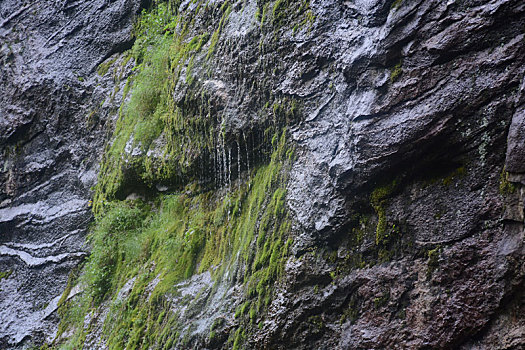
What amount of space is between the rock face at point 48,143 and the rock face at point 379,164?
Answer: 102 inches

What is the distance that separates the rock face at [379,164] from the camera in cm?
306

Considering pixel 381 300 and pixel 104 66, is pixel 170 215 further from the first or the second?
pixel 104 66

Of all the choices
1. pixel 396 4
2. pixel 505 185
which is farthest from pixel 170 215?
pixel 505 185

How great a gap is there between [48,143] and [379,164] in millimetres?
7740

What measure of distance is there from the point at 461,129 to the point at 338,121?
1150 mm

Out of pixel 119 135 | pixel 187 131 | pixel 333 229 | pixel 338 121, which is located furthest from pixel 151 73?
pixel 333 229

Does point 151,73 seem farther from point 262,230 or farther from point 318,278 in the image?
point 318,278

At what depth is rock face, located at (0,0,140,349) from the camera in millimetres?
8180

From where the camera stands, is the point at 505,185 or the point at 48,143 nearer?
the point at 505,185

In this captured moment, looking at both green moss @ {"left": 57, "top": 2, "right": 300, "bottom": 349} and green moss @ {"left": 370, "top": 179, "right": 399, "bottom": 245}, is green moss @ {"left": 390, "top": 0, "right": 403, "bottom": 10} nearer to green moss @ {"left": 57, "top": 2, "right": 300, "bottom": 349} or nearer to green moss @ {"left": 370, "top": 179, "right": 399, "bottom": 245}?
green moss @ {"left": 57, "top": 2, "right": 300, "bottom": 349}

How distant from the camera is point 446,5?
3447mm

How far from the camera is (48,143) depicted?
30.1ft

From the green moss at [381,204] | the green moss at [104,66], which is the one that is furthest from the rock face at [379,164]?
the green moss at [104,66]

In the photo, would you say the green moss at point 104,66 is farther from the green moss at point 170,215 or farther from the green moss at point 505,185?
the green moss at point 505,185
